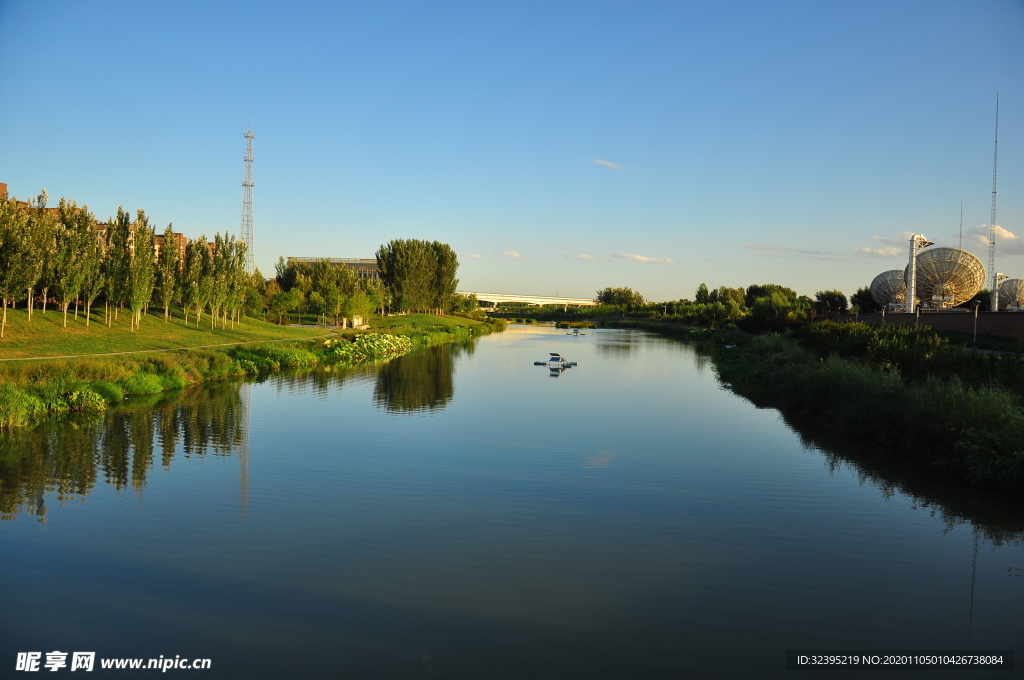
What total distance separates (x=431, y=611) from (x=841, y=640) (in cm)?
537

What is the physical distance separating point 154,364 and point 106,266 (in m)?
13.8

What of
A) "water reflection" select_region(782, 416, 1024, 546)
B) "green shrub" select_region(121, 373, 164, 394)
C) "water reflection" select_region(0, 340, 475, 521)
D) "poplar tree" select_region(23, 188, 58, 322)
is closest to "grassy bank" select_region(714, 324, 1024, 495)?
"water reflection" select_region(782, 416, 1024, 546)

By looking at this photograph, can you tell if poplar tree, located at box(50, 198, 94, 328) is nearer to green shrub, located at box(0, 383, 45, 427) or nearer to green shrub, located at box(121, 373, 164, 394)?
green shrub, located at box(121, 373, 164, 394)

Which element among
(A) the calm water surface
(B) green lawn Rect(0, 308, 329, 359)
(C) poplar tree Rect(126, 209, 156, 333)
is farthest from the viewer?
(C) poplar tree Rect(126, 209, 156, 333)

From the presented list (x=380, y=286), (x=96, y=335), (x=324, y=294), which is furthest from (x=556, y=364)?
(x=380, y=286)

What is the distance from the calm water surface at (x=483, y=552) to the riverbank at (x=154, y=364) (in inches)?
92.1

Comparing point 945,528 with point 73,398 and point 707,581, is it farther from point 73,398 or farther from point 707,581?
point 73,398

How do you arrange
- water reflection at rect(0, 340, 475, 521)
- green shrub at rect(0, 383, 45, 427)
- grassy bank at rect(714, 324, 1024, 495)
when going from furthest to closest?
green shrub at rect(0, 383, 45, 427), grassy bank at rect(714, 324, 1024, 495), water reflection at rect(0, 340, 475, 521)

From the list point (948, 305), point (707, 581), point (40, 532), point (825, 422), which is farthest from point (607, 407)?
point (948, 305)

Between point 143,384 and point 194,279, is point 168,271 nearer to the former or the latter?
point 194,279

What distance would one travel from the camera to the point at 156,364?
105ft

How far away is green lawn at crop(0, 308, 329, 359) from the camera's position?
32312 mm

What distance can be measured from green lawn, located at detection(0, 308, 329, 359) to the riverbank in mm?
159

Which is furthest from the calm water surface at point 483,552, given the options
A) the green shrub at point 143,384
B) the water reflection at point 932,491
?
the green shrub at point 143,384
